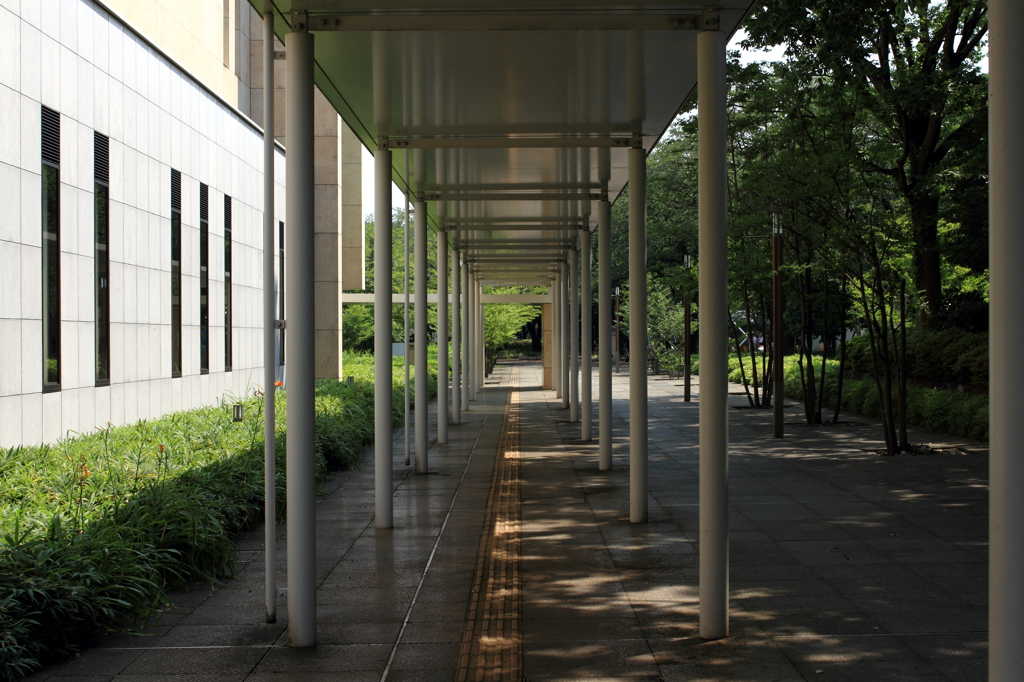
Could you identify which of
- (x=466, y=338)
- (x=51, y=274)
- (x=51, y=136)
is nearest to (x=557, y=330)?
(x=466, y=338)

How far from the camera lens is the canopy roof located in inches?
223

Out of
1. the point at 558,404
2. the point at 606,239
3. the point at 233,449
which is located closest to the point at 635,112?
the point at 606,239

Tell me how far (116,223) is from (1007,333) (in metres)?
13.3

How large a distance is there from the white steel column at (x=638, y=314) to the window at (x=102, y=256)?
8314 millimetres

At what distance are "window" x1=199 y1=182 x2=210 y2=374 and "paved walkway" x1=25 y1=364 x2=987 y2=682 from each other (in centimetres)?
788

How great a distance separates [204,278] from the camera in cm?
1873

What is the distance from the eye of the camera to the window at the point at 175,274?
16906 mm

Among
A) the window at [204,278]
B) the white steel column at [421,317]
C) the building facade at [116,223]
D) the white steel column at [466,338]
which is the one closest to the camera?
the building facade at [116,223]

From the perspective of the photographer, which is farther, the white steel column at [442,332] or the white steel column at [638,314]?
the white steel column at [442,332]

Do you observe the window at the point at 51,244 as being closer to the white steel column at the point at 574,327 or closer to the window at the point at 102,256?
the window at the point at 102,256

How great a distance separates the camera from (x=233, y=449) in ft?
33.3

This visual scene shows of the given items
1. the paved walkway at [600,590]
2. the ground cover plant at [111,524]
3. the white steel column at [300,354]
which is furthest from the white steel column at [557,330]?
the white steel column at [300,354]

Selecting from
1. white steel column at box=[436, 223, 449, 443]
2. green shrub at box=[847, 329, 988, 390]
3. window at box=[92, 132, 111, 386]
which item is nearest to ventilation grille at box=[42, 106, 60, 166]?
window at box=[92, 132, 111, 386]

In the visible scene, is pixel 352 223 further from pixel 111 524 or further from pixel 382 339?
pixel 111 524
